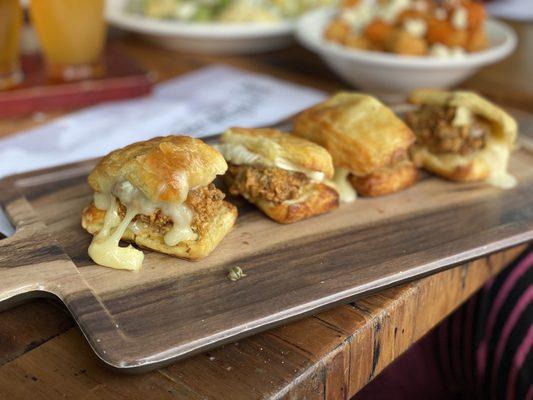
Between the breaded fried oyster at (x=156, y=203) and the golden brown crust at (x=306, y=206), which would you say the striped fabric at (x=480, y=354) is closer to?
the golden brown crust at (x=306, y=206)

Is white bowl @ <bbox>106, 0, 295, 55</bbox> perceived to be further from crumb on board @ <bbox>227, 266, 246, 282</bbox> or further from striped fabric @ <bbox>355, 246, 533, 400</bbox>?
crumb on board @ <bbox>227, 266, 246, 282</bbox>

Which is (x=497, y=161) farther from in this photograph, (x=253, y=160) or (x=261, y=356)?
(x=261, y=356)

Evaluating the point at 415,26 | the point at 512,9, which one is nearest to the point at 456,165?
the point at 415,26

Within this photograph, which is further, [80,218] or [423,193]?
[423,193]

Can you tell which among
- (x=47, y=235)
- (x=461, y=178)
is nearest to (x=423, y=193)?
(x=461, y=178)

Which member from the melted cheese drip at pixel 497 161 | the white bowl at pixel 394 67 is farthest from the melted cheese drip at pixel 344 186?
the white bowl at pixel 394 67

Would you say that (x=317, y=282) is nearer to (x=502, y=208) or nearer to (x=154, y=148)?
(x=154, y=148)
